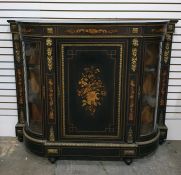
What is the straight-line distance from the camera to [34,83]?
267 cm

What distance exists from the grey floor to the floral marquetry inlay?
1.77ft

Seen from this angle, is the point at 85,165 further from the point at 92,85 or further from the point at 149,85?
the point at 149,85

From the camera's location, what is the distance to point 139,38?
91.7 inches

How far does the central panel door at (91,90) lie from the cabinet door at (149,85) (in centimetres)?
23

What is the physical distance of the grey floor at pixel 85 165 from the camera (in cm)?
257

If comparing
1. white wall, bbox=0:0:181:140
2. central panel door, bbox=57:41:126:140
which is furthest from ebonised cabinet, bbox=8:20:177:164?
white wall, bbox=0:0:181:140

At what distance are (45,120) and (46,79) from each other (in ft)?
1.34

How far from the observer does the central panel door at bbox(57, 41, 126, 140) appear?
2.39 metres
